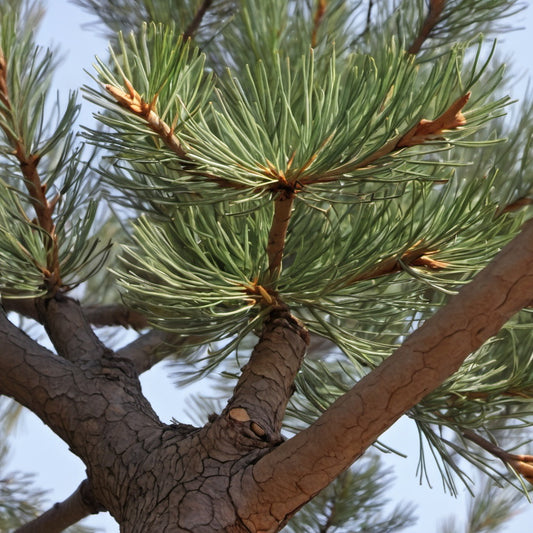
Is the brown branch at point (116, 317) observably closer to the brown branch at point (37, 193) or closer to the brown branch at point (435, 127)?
the brown branch at point (37, 193)

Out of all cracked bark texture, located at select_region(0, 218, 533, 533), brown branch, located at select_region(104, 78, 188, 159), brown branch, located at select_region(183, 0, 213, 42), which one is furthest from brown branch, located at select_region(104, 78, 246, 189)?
brown branch, located at select_region(183, 0, 213, 42)

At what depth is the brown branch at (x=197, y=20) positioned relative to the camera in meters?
0.80

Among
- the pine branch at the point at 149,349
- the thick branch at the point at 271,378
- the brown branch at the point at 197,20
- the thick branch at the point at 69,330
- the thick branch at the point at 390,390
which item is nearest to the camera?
the thick branch at the point at 390,390

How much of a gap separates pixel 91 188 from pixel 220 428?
32 cm

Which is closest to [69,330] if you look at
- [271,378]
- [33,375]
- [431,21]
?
[33,375]

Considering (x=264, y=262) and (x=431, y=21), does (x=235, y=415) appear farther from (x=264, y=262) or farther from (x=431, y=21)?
(x=431, y=21)

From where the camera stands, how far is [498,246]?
1.68 ft

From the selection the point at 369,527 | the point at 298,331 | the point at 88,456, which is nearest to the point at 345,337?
the point at 298,331

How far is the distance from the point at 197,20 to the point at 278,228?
39cm

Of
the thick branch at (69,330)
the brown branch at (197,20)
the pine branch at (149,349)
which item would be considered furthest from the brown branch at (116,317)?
the brown branch at (197,20)

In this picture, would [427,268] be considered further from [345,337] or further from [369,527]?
[369,527]

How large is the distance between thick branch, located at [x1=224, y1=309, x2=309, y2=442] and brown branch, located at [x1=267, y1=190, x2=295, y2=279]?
0.03 metres

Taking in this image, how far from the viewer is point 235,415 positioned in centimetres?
Result: 46

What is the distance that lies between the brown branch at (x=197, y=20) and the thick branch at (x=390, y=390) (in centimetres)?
50
